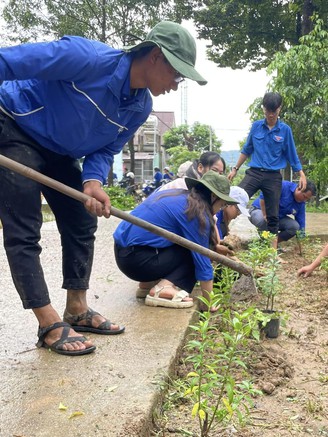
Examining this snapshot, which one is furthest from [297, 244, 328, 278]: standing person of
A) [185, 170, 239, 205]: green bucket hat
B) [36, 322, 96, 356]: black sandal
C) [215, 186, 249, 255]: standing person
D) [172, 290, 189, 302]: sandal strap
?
[36, 322, 96, 356]: black sandal

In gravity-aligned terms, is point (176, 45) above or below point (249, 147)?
above

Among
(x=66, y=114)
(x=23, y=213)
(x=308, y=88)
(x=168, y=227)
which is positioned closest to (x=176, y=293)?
(x=168, y=227)

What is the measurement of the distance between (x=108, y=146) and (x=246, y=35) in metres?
14.6

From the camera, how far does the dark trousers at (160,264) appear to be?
3170 millimetres

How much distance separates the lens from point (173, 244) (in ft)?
10.4

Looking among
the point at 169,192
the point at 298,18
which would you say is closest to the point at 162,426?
the point at 169,192

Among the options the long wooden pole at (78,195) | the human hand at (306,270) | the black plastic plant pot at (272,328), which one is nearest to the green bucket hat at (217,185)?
the long wooden pole at (78,195)

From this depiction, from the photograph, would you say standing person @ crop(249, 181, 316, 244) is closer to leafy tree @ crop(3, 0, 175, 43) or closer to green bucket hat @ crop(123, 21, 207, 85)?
green bucket hat @ crop(123, 21, 207, 85)

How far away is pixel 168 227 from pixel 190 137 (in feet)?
154

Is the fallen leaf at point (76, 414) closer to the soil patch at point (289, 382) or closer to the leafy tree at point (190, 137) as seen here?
the soil patch at point (289, 382)

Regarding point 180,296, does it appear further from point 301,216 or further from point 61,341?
point 301,216

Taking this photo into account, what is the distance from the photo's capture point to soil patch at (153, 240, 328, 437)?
1877 millimetres

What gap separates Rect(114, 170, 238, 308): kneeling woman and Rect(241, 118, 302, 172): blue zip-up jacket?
8.46ft

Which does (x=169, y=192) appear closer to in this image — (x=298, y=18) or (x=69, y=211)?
(x=69, y=211)
